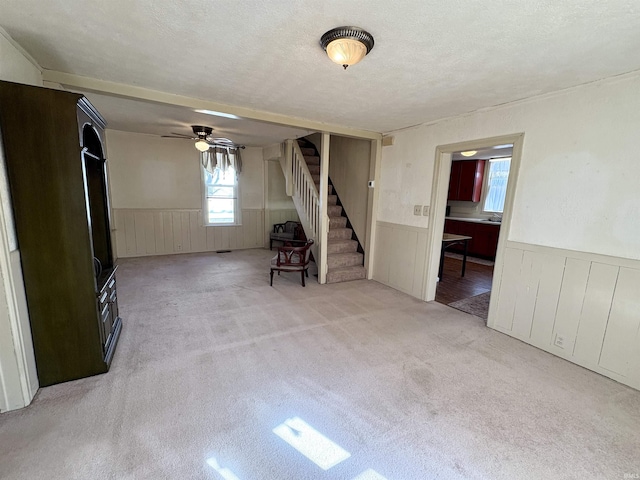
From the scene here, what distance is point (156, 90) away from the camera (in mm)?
2748

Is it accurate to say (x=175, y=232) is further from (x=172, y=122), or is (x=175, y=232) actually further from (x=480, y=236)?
(x=480, y=236)

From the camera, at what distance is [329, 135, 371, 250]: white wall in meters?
4.95

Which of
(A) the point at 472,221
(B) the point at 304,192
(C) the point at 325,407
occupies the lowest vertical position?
(C) the point at 325,407

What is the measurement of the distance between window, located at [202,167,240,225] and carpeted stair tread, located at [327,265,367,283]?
3.46 metres

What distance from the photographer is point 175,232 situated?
638 centimetres

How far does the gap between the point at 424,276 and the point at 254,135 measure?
3.93 m

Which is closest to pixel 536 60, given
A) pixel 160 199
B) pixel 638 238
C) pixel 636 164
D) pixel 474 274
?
pixel 636 164

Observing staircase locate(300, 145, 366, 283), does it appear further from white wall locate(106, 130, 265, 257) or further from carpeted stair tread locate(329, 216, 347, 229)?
white wall locate(106, 130, 265, 257)

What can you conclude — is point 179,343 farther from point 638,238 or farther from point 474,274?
point 474,274

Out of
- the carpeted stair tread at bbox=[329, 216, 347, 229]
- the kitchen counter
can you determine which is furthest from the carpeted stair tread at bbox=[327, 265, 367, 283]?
the kitchen counter

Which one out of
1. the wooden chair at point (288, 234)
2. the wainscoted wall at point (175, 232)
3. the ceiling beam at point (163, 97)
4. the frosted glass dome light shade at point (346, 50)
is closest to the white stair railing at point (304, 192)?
the ceiling beam at point (163, 97)

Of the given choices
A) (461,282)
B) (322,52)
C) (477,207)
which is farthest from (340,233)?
(477,207)

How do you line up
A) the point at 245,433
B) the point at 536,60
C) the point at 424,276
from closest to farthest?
the point at 245,433 < the point at 536,60 < the point at 424,276

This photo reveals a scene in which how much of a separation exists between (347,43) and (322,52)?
30cm
